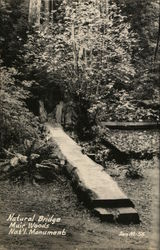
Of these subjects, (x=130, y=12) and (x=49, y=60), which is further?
(x=130, y=12)

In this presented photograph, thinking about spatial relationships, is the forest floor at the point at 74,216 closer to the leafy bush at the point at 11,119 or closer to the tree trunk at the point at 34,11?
the leafy bush at the point at 11,119

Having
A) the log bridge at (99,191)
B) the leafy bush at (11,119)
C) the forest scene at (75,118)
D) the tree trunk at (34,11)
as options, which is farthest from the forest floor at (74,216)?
the tree trunk at (34,11)

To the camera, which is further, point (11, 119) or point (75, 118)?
point (75, 118)

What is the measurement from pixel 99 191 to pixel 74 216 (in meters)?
0.58

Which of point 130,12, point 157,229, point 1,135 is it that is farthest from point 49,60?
point 157,229

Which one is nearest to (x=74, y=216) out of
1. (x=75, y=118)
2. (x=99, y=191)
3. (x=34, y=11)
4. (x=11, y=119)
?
(x=99, y=191)

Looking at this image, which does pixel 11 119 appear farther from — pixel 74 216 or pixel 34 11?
pixel 34 11

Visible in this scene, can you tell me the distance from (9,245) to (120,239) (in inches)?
57.9

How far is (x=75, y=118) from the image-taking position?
13.5m

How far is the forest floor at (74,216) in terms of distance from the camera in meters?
6.15

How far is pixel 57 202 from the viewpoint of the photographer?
26.3 ft

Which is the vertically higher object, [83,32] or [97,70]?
[83,32]

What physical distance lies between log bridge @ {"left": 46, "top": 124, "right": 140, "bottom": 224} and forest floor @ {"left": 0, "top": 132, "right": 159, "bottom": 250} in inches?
5.5

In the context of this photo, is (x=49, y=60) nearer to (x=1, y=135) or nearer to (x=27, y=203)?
(x=1, y=135)
